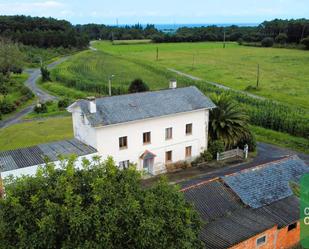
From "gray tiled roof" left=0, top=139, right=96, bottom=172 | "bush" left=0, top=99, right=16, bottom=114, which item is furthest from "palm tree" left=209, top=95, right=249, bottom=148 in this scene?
"bush" left=0, top=99, right=16, bottom=114

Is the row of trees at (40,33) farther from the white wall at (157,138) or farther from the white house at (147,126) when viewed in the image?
the white wall at (157,138)

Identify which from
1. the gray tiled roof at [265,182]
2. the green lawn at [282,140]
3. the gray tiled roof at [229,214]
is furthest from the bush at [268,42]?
the gray tiled roof at [229,214]

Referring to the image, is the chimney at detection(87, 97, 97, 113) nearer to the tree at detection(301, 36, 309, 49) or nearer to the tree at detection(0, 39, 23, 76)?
the tree at detection(0, 39, 23, 76)

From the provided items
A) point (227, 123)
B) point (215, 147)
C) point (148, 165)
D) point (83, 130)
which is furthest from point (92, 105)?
point (227, 123)

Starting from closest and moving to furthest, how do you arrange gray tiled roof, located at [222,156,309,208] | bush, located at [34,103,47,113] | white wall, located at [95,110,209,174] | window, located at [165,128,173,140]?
gray tiled roof, located at [222,156,309,208] → white wall, located at [95,110,209,174] → window, located at [165,128,173,140] → bush, located at [34,103,47,113]

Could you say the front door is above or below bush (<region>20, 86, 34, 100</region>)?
above

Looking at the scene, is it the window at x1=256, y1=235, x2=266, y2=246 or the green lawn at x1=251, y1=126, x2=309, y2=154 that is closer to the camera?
the window at x1=256, y1=235, x2=266, y2=246

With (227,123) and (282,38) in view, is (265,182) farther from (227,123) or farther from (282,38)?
(282,38)
